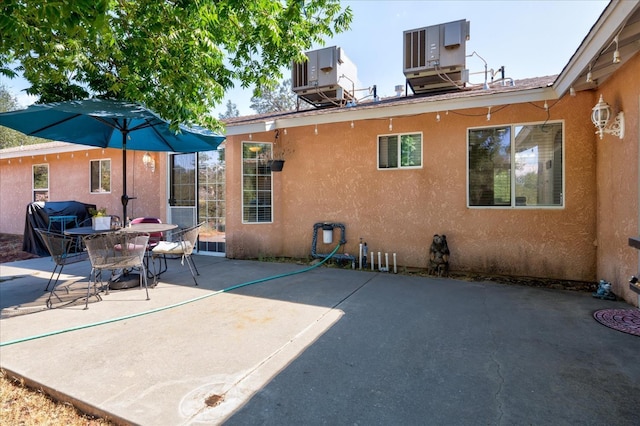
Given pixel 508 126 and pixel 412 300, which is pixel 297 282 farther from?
pixel 508 126

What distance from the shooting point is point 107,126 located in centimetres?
534

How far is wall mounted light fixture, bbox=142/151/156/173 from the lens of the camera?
815 cm

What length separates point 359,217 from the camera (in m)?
6.66

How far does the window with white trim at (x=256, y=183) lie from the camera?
7262 mm

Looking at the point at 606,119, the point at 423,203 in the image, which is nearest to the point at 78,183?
the point at 423,203

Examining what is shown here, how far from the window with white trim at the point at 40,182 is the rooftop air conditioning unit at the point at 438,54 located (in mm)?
11534

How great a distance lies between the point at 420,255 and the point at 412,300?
197cm

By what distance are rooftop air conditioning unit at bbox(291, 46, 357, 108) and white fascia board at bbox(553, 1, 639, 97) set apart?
466 cm

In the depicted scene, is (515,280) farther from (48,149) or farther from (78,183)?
(48,149)

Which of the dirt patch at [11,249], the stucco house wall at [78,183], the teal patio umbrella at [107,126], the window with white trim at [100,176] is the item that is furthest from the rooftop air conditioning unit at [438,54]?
the dirt patch at [11,249]

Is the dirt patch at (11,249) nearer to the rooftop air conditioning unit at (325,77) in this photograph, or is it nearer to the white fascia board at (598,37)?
the rooftop air conditioning unit at (325,77)

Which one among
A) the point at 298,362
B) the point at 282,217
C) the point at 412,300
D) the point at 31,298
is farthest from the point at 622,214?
the point at 31,298

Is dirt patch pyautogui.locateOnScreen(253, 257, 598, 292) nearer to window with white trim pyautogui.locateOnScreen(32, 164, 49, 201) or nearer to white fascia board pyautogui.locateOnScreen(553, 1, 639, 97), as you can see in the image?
white fascia board pyautogui.locateOnScreen(553, 1, 639, 97)

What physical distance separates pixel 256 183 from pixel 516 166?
16.5 feet
